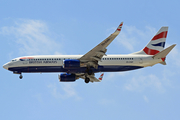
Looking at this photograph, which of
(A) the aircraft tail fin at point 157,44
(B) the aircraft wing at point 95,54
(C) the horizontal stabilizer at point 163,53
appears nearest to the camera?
(B) the aircraft wing at point 95,54

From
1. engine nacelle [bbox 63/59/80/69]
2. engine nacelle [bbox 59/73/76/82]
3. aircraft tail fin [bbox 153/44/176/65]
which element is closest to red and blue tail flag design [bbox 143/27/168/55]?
aircraft tail fin [bbox 153/44/176/65]

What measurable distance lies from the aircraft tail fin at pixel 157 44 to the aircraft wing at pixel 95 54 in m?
8.56

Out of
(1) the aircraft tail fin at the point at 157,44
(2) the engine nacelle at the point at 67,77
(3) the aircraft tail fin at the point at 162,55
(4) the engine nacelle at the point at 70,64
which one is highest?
(1) the aircraft tail fin at the point at 157,44

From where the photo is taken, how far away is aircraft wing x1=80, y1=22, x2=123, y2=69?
43109mm

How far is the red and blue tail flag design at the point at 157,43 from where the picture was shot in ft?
173

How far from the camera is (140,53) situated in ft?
171

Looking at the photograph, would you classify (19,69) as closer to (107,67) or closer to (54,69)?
(54,69)

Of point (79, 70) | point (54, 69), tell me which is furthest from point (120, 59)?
point (54, 69)

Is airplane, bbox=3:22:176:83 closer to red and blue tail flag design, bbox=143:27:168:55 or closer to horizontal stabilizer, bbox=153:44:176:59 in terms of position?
horizontal stabilizer, bbox=153:44:176:59

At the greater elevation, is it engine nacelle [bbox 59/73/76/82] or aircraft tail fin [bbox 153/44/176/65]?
aircraft tail fin [bbox 153/44/176/65]

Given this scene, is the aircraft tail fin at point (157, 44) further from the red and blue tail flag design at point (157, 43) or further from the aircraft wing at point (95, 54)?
the aircraft wing at point (95, 54)

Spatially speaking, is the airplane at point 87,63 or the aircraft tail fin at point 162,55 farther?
the airplane at point 87,63

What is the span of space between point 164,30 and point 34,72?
71.0 ft

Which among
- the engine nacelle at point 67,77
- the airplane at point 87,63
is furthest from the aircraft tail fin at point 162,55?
the engine nacelle at point 67,77
